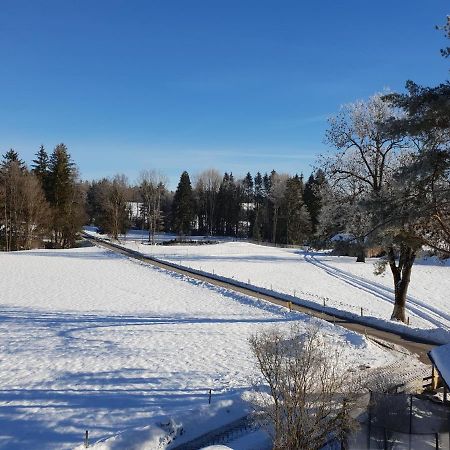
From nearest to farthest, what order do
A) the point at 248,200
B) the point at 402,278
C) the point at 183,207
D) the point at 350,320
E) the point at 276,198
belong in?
1. the point at 402,278
2. the point at 350,320
3. the point at 276,198
4. the point at 183,207
5. the point at 248,200

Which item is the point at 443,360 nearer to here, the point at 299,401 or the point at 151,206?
the point at 299,401

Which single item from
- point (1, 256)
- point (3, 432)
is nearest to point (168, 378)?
point (3, 432)

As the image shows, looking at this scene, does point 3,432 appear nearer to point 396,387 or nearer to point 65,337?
point 65,337

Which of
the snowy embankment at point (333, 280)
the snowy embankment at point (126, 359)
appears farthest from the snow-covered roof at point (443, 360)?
the snowy embankment at point (333, 280)

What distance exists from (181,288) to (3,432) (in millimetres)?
24951

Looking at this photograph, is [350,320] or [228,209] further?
[228,209]

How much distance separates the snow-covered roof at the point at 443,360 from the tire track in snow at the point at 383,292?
42.8ft

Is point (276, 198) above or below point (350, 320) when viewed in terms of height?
above

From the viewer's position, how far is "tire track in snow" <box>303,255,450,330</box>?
32.2m

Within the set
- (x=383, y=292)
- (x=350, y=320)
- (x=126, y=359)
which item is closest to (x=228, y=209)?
(x=383, y=292)

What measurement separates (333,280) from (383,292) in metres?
5.60

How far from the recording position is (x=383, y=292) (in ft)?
131

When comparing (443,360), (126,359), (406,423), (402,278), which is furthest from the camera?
(402,278)

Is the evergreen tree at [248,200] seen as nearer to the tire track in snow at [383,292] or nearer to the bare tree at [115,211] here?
the bare tree at [115,211]
